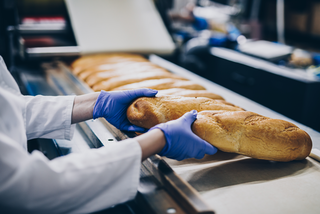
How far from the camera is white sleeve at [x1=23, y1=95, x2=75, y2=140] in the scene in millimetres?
1210

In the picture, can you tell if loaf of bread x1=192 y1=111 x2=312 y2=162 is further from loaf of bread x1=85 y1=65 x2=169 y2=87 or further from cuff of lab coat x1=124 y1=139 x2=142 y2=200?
loaf of bread x1=85 y1=65 x2=169 y2=87

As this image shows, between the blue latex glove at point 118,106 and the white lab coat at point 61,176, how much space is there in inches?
14.7

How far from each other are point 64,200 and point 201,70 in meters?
2.96

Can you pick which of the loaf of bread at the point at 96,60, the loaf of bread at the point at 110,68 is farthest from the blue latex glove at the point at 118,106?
the loaf of bread at the point at 96,60

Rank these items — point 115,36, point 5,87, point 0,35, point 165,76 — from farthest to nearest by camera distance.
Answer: point 115,36 → point 0,35 → point 165,76 → point 5,87

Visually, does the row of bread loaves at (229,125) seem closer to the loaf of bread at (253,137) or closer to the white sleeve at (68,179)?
the loaf of bread at (253,137)

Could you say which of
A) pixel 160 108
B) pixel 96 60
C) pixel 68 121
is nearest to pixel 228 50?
pixel 96 60

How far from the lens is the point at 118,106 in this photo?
4.17ft

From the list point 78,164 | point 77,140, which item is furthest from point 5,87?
point 78,164

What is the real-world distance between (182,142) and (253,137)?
12.3 inches

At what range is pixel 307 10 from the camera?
20.4 feet

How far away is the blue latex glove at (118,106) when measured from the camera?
124 cm

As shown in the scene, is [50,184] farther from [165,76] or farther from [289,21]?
[289,21]

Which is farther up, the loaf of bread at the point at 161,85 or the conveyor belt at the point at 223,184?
the loaf of bread at the point at 161,85
